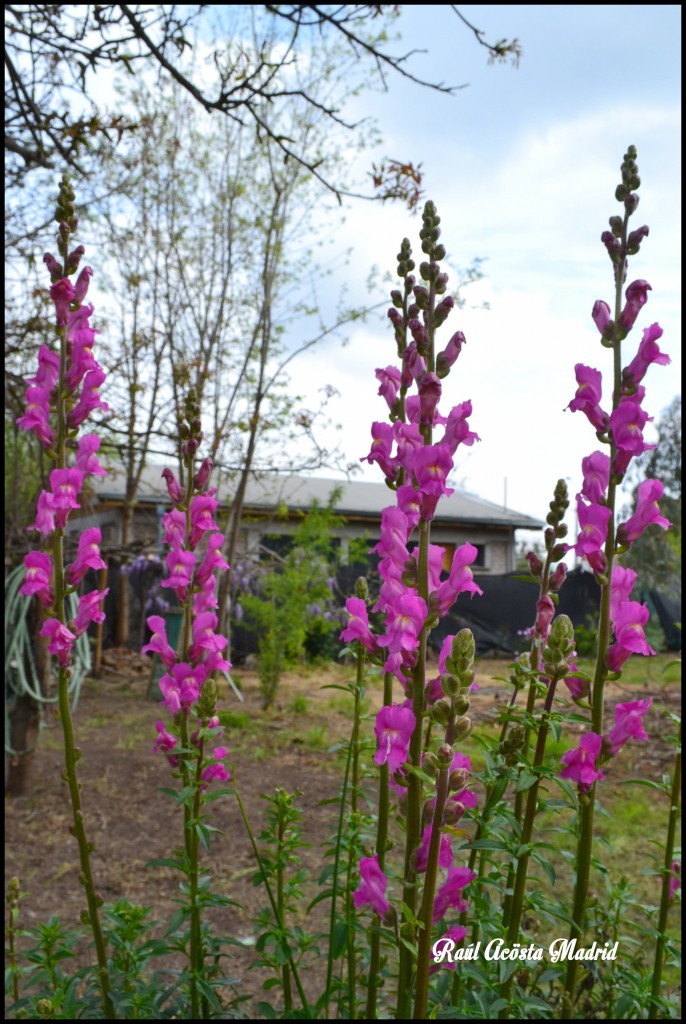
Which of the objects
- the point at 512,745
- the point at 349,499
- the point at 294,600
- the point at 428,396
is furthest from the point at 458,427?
the point at 349,499

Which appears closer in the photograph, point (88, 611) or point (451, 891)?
point (451, 891)

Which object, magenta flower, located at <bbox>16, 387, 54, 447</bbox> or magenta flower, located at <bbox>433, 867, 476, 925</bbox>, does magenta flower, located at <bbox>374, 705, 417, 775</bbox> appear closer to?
magenta flower, located at <bbox>433, 867, 476, 925</bbox>

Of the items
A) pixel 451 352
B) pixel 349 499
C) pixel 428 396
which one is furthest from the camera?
pixel 349 499

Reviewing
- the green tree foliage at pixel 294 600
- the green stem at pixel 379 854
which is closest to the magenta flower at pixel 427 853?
the green stem at pixel 379 854

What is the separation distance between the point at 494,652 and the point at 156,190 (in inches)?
418

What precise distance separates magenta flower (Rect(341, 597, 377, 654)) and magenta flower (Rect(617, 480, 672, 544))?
23.2 inches

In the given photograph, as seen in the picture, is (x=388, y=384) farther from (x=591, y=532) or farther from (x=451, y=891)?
(x=451, y=891)

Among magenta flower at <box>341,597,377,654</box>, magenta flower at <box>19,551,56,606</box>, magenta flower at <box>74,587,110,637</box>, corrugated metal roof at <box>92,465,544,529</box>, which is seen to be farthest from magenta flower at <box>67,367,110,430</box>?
corrugated metal roof at <box>92,465,544,529</box>

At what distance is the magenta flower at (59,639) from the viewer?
1.83 m

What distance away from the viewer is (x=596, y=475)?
1727 mm

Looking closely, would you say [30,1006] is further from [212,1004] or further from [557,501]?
[557,501]

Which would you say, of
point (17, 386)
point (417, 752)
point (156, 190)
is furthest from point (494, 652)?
point (417, 752)

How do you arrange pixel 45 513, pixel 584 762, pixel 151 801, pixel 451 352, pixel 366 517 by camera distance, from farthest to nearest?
pixel 366 517 < pixel 151 801 < pixel 45 513 < pixel 584 762 < pixel 451 352

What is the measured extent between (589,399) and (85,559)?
134 cm
